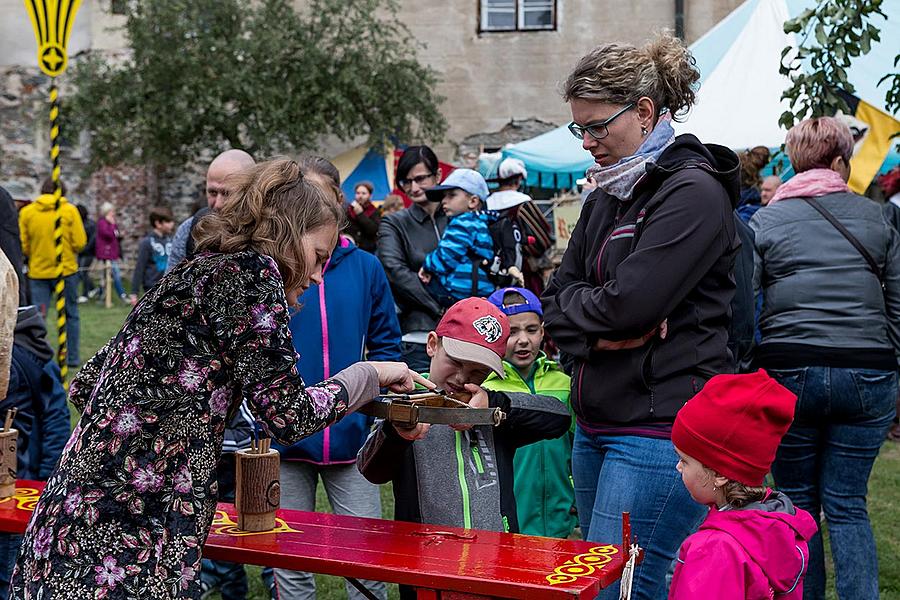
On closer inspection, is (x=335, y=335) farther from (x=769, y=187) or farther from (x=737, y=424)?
(x=769, y=187)

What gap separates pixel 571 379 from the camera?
3162mm

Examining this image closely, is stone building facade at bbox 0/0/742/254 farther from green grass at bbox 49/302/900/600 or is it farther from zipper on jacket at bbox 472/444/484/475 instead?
zipper on jacket at bbox 472/444/484/475

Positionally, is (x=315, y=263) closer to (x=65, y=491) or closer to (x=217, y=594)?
(x=65, y=491)

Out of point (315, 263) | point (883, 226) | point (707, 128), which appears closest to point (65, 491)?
point (315, 263)

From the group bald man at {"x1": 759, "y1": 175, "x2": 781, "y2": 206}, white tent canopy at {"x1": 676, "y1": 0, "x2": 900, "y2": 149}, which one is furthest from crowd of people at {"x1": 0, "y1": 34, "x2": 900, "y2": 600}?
white tent canopy at {"x1": 676, "y1": 0, "x2": 900, "y2": 149}

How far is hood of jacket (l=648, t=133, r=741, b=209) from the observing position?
280 cm

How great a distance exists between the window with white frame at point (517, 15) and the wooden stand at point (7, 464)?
16.1 metres

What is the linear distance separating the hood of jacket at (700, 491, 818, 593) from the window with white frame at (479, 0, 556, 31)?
16.7 metres

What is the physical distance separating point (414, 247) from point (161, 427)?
3784 millimetres

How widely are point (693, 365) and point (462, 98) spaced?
1655cm

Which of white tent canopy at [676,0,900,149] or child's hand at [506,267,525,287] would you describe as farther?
white tent canopy at [676,0,900,149]

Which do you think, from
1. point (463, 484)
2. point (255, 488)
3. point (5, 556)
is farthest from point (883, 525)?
point (5, 556)

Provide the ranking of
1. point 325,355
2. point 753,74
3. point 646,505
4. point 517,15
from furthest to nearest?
1. point 517,15
2. point 753,74
3. point 325,355
4. point 646,505

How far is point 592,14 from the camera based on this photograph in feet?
59.9
